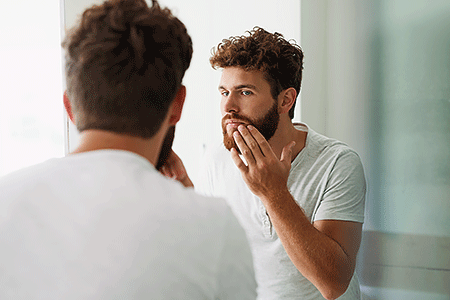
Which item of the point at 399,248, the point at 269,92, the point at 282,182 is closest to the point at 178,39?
the point at 282,182

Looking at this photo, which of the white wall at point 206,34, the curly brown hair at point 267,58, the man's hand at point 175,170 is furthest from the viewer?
the white wall at point 206,34

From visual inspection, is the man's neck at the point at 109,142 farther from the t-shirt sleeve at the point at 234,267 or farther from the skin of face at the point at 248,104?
the skin of face at the point at 248,104

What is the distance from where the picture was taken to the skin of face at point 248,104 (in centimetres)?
119

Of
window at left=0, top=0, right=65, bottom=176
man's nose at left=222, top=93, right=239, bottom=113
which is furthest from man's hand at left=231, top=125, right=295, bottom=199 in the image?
window at left=0, top=0, right=65, bottom=176

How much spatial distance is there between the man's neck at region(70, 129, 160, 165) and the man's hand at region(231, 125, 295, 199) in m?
0.57

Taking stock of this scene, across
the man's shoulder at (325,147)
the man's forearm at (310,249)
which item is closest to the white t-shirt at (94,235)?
the man's forearm at (310,249)

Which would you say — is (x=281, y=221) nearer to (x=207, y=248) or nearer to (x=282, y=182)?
(x=282, y=182)

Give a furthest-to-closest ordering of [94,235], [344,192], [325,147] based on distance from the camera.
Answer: [325,147], [344,192], [94,235]

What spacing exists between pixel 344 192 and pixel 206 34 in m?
1.02

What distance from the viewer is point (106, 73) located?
1.50 feet

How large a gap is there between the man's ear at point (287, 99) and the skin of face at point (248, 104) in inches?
1.6

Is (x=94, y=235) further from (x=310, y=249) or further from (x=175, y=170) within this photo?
(x=310, y=249)

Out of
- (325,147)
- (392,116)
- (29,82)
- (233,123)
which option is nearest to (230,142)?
(233,123)

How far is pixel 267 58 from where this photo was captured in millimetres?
1186
